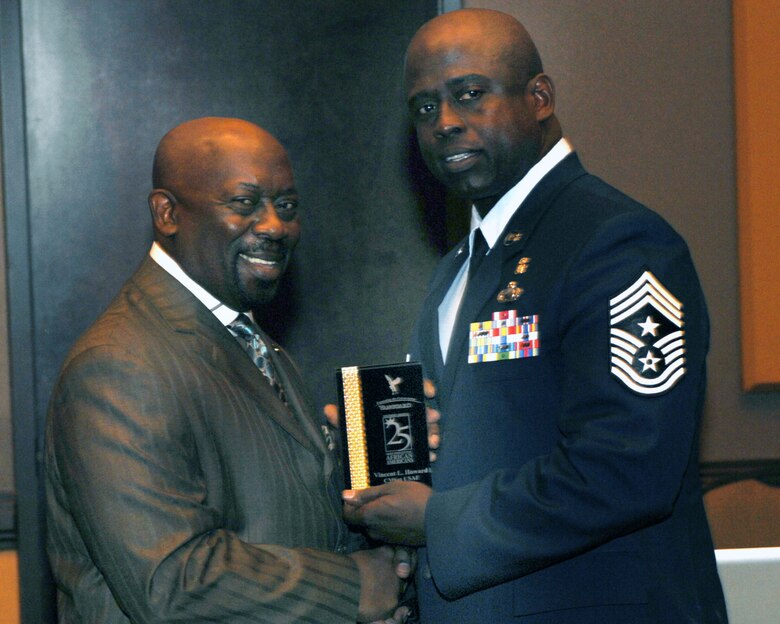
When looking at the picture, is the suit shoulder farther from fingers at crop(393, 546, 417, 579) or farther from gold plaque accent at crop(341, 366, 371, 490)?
fingers at crop(393, 546, 417, 579)

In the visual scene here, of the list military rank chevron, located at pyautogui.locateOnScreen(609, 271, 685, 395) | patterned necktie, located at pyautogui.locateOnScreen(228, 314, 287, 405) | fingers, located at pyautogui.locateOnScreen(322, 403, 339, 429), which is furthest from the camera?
fingers, located at pyautogui.locateOnScreen(322, 403, 339, 429)

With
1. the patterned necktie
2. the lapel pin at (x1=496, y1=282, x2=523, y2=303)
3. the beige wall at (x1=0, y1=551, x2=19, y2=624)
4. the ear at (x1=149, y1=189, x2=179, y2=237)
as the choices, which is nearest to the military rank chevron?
the lapel pin at (x1=496, y1=282, x2=523, y2=303)

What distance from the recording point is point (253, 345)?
2.34m

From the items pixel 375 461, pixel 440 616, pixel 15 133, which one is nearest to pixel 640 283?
pixel 375 461

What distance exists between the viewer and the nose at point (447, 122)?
87.2 inches

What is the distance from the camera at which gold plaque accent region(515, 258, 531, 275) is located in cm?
212

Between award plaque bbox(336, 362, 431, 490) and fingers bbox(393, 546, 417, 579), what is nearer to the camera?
award plaque bbox(336, 362, 431, 490)

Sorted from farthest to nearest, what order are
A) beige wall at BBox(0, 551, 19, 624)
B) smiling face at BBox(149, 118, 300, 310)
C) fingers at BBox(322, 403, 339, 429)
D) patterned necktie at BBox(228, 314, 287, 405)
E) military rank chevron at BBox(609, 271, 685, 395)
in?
beige wall at BBox(0, 551, 19, 624), fingers at BBox(322, 403, 339, 429), patterned necktie at BBox(228, 314, 287, 405), smiling face at BBox(149, 118, 300, 310), military rank chevron at BBox(609, 271, 685, 395)

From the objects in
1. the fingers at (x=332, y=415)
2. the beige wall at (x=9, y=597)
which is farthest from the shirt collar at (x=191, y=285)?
the beige wall at (x=9, y=597)

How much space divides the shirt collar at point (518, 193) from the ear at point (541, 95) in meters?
0.07

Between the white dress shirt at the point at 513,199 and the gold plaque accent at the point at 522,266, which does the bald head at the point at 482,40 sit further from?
the gold plaque accent at the point at 522,266

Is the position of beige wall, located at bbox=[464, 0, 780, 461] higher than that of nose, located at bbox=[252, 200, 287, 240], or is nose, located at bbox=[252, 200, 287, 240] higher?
beige wall, located at bbox=[464, 0, 780, 461]

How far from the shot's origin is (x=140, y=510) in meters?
1.97

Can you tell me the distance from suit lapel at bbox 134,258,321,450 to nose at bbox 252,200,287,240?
200mm
